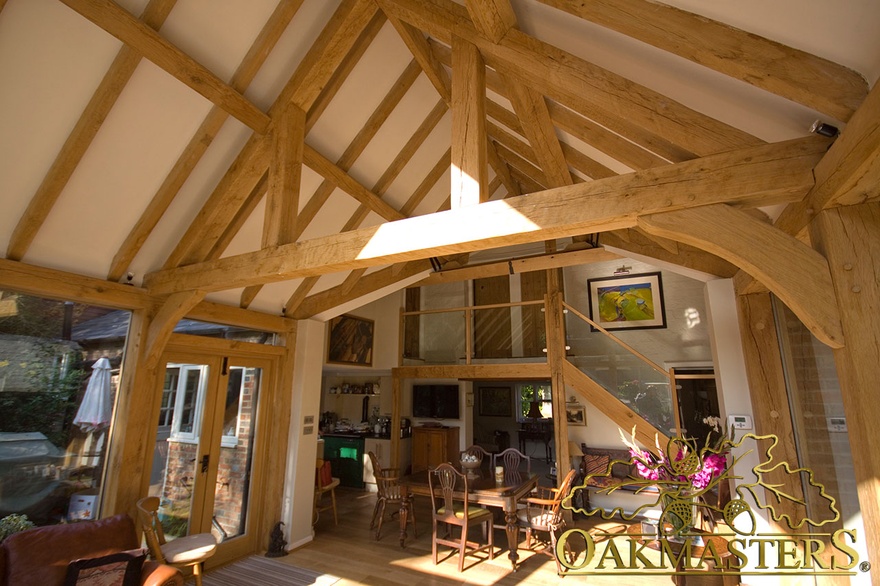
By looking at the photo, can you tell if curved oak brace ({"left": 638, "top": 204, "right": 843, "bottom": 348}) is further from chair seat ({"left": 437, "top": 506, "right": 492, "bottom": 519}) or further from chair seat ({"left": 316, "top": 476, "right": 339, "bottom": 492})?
chair seat ({"left": 316, "top": 476, "right": 339, "bottom": 492})

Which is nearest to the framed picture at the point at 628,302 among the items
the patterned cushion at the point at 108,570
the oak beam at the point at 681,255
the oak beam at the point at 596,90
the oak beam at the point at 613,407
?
the oak beam at the point at 613,407

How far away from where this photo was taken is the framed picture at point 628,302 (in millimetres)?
8289

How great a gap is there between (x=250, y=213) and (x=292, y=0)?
82.3 inches

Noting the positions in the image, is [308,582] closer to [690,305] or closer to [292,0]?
[292,0]

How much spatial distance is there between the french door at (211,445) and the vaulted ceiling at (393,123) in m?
0.91

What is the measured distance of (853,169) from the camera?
1799 mm

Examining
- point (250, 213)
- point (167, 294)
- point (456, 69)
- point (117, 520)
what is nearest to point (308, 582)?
point (117, 520)

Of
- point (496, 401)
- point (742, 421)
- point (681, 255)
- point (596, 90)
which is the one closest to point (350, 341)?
point (496, 401)

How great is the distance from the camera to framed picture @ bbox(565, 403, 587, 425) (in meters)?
7.89

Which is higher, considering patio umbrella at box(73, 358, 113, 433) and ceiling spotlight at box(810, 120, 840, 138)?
ceiling spotlight at box(810, 120, 840, 138)

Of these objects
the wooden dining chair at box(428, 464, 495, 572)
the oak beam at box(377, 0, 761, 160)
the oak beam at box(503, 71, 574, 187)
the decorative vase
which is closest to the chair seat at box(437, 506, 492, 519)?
the wooden dining chair at box(428, 464, 495, 572)

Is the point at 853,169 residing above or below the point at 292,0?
below

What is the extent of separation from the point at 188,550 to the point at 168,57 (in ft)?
13.8

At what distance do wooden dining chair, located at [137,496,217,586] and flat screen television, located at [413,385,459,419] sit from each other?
18.4 feet
